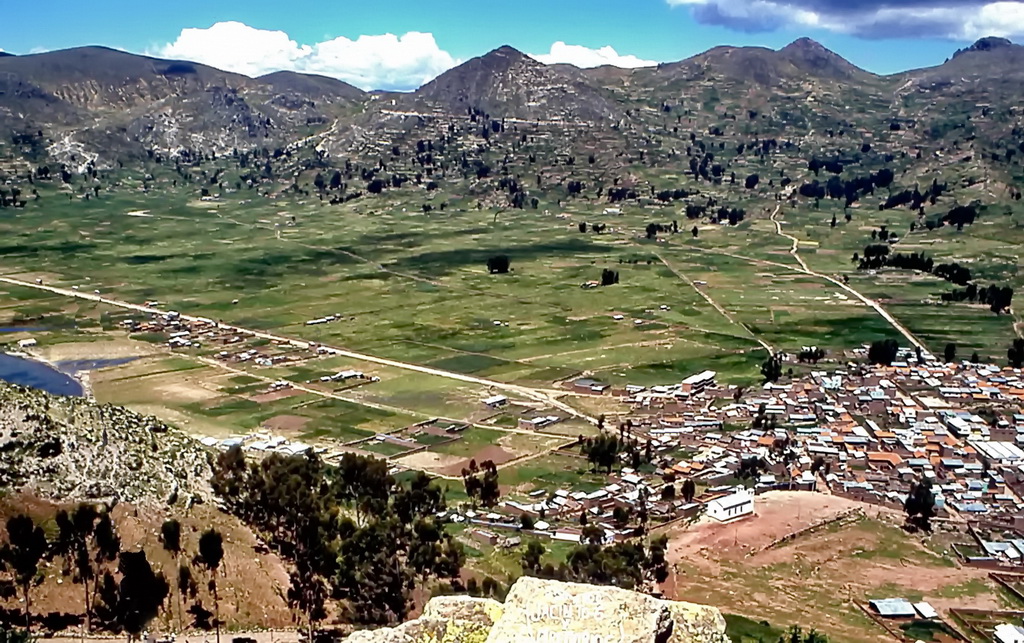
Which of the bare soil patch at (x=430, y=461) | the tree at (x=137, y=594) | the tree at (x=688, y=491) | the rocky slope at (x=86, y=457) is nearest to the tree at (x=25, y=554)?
the tree at (x=137, y=594)

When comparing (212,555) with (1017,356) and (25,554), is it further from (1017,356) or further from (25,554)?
(1017,356)

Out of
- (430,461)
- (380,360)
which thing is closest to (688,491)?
(430,461)

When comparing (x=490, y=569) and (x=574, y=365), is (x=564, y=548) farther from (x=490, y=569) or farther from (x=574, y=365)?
(x=574, y=365)

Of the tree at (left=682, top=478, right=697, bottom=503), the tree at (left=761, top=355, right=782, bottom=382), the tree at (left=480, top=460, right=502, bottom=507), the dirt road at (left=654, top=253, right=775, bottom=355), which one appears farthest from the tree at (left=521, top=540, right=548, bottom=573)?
the dirt road at (left=654, top=253, right=775, bottom=355)

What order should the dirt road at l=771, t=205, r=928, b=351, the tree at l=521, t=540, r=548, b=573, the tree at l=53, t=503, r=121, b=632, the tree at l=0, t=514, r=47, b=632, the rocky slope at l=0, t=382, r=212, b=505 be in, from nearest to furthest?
the tree at l=0, t=514, r=47, b=632 → the tree at l=53, t=503, r=121, b=632 → the rocky slope at l=0, t=382, r=212, b=505 → the tree at l=521, t=540, r=548, b=573 → the dirt road at l=771, t=205, r=928, b=351

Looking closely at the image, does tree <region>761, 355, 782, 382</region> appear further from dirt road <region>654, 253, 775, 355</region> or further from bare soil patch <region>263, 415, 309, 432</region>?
bare soil patch <region>263, 415, 309, 432</region>

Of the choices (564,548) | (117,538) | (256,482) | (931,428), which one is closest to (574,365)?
(931,428)

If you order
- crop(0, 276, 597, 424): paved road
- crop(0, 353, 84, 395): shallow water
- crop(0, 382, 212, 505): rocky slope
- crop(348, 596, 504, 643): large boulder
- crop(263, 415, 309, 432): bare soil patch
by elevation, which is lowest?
crop(263, 415, 309, 432): bare soil patch
